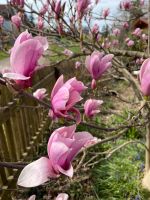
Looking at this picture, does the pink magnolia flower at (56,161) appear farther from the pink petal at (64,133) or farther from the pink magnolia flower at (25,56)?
the pink magnolia flower at (25,56)

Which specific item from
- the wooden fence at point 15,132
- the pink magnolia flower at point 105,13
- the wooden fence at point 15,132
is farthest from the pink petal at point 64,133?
the pink magnolia flower at point 105,13

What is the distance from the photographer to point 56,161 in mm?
815

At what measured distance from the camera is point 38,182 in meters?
0.77

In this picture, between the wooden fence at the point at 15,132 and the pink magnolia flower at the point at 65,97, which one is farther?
the wooden fence at the point at 15,132

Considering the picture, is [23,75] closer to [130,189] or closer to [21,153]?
[130,189]

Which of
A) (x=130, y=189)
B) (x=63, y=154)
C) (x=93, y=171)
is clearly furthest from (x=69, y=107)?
(x=93, y=171)

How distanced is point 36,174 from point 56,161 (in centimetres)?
6

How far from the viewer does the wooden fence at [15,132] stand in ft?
11.4

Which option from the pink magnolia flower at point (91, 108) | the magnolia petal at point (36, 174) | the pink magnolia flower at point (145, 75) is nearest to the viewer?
the magnolia petal at point (36, 174)

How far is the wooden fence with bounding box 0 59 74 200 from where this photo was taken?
3473 millimetres

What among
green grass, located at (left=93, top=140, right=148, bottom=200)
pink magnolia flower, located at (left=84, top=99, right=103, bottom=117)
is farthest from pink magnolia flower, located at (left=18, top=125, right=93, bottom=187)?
green grass, located at (left=93, top=140, right=148, bottom=200)

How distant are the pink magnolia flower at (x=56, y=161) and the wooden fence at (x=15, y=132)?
1.74 metres

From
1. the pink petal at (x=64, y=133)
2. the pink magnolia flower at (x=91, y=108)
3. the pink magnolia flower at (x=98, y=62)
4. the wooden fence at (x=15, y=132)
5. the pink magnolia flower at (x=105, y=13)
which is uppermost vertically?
the pink petal at (x=64, y=133)

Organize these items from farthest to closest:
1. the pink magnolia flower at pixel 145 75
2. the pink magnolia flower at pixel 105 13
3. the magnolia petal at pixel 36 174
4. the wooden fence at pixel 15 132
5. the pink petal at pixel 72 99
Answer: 1. the pink magnolia flower at pixel 105 13
2. the wooden fence at pixel 15 132
3. the pink magnolia flower at pixel 145 75
4. the pink petal at pixel 72 99
5. the magnolia petal at pixel 36 174
